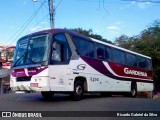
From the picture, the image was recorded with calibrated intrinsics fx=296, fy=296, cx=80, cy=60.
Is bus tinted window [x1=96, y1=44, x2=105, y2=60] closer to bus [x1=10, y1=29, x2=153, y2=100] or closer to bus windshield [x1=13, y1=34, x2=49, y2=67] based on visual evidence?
bus [x1=10, y1=29, x2=153, y2=100]

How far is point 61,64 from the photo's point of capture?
1305 cm

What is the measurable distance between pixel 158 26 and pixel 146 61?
69.7 feet

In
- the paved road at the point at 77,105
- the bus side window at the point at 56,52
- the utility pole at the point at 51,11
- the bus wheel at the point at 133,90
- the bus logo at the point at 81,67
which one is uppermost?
the utility pole at the point at 51,11

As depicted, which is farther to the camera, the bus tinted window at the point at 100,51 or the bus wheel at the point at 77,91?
the bus tinted window at the point at 100,51

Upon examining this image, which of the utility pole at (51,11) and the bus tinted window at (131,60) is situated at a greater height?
the utility pole at (51,11)

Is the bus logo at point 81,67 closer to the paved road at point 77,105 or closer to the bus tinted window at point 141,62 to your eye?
the paved road at point 77,105

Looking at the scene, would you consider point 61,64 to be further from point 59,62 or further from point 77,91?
point 77,91

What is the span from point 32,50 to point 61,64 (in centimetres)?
142

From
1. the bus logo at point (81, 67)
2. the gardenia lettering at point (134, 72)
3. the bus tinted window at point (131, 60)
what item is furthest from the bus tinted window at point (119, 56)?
the bus logo at point (81, 67)

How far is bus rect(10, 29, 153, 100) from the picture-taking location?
12398 millimetres

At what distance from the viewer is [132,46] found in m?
42.5

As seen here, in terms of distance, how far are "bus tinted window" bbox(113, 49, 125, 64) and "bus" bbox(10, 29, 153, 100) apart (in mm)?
885

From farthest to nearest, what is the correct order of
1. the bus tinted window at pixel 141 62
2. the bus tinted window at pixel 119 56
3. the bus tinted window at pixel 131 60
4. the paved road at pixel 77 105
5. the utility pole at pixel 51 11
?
the utility pole at pixel 51 11 < the bus tinted window at pixel 141 62 < the bus tinted window at pixel 131 60 < the bus tinted window at pixel 119 56 < the paved road at pixel 77 105

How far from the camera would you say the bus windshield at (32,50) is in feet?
41.4
